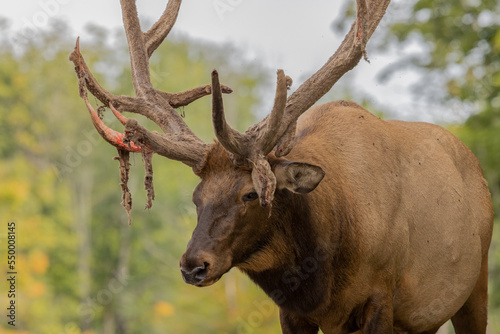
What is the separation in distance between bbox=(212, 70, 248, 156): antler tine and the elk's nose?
3.04 ft

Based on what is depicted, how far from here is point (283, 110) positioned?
650 cm

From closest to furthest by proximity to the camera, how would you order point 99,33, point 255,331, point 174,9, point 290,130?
point 290,130 < point 174,9 < point 255,331 < point 99,33

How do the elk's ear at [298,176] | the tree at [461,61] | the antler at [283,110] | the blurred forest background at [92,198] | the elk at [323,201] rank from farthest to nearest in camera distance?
the blurred forest background at [92,198] → the tree at [461,61] → the elk at [323,201] → the elk's ear at [298,176] → the antler at [283,110]

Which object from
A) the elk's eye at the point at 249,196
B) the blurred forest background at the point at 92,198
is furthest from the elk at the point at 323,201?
the blurred forest background at the point at 92,198

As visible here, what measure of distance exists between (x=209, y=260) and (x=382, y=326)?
1754mm

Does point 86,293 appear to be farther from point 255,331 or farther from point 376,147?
point 376,147

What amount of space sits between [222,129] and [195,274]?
1109 mm

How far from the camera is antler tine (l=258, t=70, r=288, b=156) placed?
6.26 metres

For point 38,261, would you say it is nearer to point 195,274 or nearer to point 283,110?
point 195,274

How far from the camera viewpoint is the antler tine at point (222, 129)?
20.4 feet

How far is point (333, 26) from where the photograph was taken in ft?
78.0

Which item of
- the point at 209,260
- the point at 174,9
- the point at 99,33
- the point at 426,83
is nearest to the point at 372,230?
the point at 209,260

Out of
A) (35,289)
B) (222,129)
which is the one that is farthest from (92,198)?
(222,129)

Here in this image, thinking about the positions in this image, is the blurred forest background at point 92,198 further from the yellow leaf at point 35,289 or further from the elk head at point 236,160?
the elk head at point 236,160
